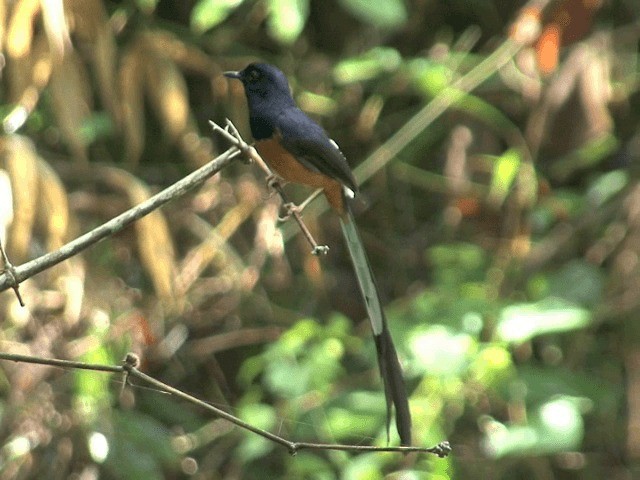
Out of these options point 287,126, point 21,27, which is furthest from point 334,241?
point 287,126

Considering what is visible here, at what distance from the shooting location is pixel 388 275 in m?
4.00

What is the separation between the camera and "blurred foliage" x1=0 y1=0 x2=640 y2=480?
10.0ft

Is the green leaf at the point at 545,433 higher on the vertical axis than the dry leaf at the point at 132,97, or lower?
lower

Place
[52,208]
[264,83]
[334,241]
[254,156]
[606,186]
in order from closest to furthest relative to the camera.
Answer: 1. [254,156]
2. [264,83]
3. [52,208]
4. [606,186]
5. [334,241]

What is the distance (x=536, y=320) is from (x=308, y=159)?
1102mm

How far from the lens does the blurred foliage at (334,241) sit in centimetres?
305

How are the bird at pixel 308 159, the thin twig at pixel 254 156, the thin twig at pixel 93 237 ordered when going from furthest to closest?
the bird at pixel 308 159 < the thin twig at pixel 254 156 < the thin twig at pixel 93 237

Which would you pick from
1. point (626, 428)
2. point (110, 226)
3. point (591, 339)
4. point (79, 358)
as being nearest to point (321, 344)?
point (79, 358)

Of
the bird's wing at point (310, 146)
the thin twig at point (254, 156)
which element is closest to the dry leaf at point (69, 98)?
the bird's wing at point (310, 146)

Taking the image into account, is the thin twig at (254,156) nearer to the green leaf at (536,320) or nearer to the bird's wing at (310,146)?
the bird's wing at (310,146)

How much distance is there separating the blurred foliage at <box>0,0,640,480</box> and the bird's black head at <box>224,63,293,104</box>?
742 mm

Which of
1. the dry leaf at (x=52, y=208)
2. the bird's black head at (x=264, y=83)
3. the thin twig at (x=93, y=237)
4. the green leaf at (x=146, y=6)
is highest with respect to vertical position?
the green leaf at (x=146, y=6)

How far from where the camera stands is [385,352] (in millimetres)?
1882

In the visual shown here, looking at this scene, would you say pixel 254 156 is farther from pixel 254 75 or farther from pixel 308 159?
pixel 254 75
